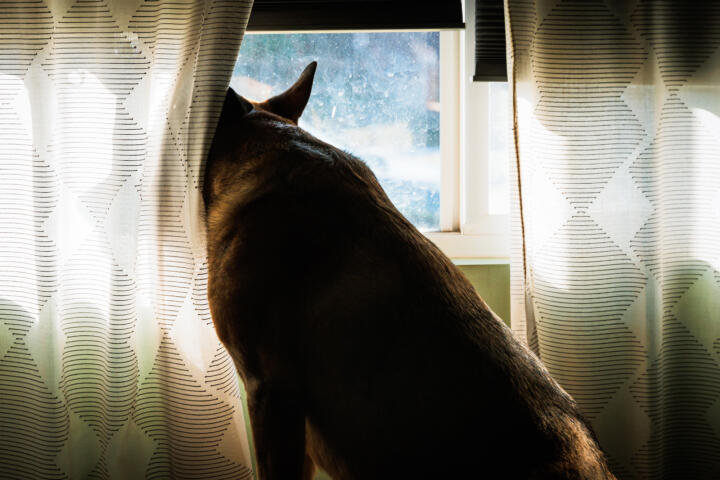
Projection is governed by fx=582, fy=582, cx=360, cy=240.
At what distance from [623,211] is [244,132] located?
98cm

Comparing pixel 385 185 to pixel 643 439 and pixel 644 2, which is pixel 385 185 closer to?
pixel 644 2

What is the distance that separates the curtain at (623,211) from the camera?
147 centimetres

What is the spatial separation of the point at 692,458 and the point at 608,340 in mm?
416

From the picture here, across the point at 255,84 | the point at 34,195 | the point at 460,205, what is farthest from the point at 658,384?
the point at 34,195

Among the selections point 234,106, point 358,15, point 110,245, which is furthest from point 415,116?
point 110,245

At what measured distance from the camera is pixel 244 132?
129 cm

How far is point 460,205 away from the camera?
77.6 inches

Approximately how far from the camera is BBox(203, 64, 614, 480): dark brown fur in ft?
3.13

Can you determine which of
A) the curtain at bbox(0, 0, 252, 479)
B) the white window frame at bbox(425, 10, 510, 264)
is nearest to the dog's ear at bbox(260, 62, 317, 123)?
the curtain at bbox(0, 0, 252, 479)

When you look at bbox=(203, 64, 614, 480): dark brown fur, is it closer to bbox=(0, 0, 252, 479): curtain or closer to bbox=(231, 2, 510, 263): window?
bbox=(0, 0, 252, 479): curtain

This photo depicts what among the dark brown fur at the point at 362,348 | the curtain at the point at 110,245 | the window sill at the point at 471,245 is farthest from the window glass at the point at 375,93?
the dark brown fur at the point at 362,348

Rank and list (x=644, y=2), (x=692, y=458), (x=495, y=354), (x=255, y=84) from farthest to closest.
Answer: (x=255, y=84)
(x=692, y=458)
(x=644, y=2)
(x=495, y=354)

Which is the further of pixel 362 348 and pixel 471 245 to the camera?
pixel 471 245

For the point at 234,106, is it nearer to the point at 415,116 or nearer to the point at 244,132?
the point at 244,132
